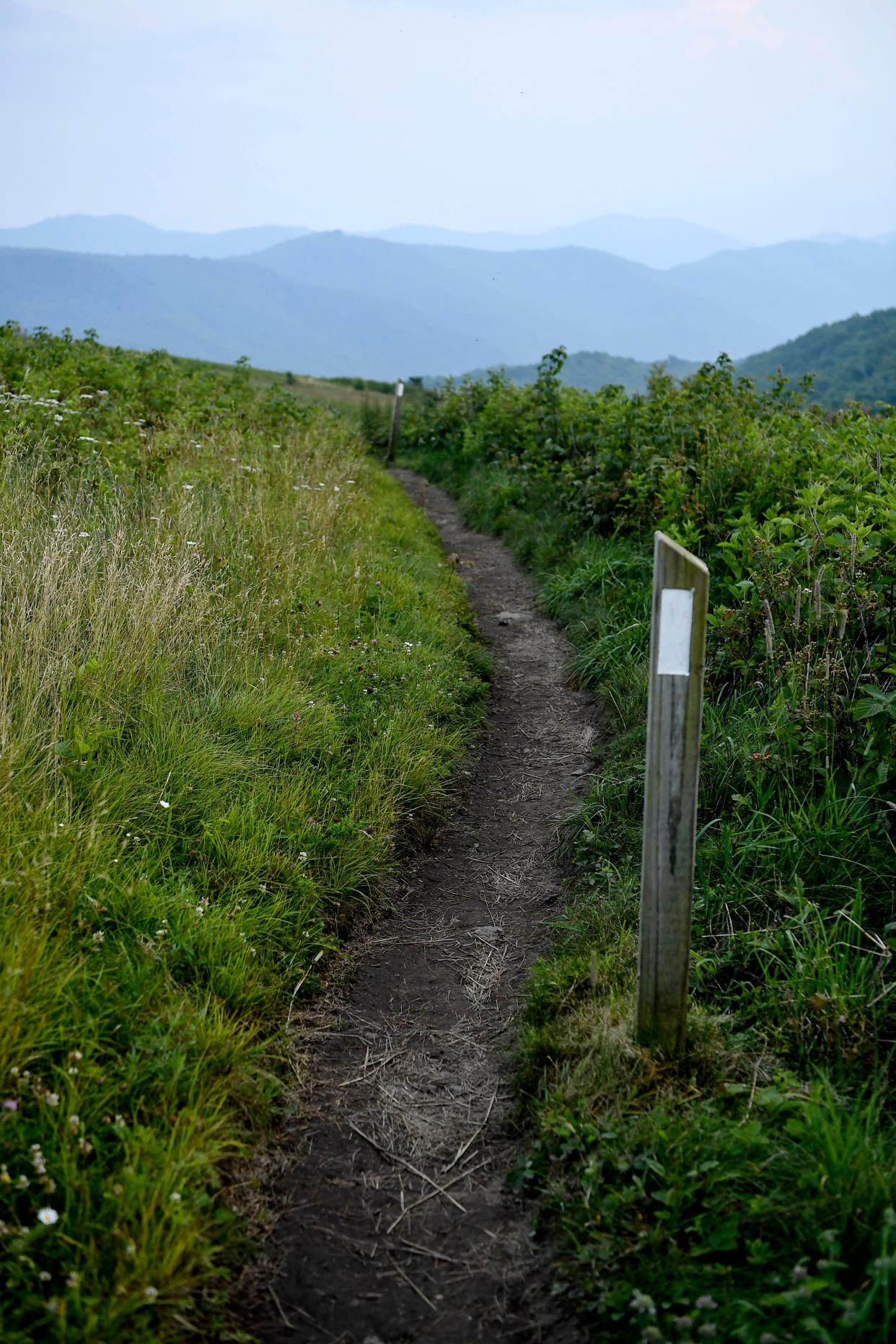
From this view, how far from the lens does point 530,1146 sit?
9.08 ft

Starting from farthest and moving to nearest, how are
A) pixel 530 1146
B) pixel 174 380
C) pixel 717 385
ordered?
1. pixel 174 380
2. pixel 717 385
3. pixel 530 1146

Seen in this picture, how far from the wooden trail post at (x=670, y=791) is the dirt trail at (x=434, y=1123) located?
0.65m

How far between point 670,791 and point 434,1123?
1381 mm

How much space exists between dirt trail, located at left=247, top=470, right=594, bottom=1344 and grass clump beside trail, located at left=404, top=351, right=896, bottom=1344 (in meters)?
0.19

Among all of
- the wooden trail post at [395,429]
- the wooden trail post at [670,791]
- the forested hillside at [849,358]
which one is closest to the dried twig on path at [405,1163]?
the wooden trail post at [670,791]

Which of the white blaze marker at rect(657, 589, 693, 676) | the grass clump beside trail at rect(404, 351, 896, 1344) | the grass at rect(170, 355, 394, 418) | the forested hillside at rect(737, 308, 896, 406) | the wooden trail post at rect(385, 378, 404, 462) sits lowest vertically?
the grass clump beside trail at rect(404, 351, 896, 1344)

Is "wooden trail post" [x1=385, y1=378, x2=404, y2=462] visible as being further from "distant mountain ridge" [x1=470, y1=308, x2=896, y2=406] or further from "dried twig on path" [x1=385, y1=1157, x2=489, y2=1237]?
"dried twig on path" [x1=385, y1=1157, x2=489, y2=1237]

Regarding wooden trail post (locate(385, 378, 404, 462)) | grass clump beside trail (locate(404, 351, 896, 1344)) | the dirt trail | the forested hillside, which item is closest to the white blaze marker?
grass clump beside trail (locate(404, 351, 896, 1344))

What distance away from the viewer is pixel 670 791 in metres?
2.59

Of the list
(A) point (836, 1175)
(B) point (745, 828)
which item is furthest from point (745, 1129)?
(B) point (745, 828)

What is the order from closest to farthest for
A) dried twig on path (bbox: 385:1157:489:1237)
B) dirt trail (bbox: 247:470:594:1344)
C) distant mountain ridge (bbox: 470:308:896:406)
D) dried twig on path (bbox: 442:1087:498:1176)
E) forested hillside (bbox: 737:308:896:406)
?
1. dirt trail (bbox: 247:470:594:1344)
2. dried twig on path (bbox: 385:1157:489:1237)
3. dried twig on path (bbox: 442:1087:498:1176)
4. distant mountain ridge (bbox: 470:308:896:406)
5. forested hillside (bbox: 737:308:896:406)

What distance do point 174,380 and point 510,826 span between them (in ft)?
29.5

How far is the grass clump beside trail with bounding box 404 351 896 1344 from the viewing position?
82.8 inches

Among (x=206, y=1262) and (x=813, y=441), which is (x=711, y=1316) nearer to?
(x=206, y=1262)
